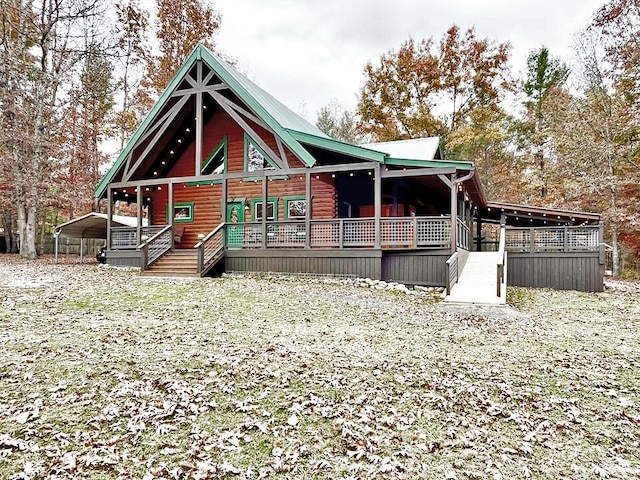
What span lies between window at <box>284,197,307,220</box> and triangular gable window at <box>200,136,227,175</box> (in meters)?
3.17

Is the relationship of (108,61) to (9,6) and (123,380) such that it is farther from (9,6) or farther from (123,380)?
(123,380)

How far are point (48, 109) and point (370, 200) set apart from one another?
1889cm

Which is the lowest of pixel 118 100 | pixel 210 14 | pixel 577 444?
pixel 577 444

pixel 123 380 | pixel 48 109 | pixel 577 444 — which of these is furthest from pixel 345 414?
pixel 48 109

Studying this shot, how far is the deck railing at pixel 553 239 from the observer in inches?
521

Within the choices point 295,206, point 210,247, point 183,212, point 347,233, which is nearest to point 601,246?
point 347,233

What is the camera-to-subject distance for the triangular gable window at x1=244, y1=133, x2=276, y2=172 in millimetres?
15438

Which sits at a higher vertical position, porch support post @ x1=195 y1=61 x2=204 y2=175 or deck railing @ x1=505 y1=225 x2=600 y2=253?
porch support post @ x1=195 y1=61 x2=204 y2=175

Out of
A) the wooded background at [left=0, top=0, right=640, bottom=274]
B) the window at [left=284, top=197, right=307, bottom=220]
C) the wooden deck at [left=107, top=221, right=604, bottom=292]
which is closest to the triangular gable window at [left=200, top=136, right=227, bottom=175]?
the window at [left=284, top=197, right=307, bottom=220]

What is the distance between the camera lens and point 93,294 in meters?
8.96

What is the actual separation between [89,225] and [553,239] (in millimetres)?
20449

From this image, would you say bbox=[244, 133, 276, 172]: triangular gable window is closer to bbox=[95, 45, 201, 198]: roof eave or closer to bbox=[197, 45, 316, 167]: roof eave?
bbox=[197, 45, 316, 167]: roof eave

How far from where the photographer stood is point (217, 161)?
1691cm

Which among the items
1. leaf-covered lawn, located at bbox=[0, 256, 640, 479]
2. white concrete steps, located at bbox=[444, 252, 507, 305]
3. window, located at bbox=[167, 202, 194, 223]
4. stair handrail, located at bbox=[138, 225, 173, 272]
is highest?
window, located at bbox=[167, 202, 194, 223]
